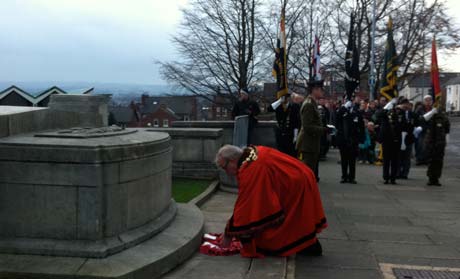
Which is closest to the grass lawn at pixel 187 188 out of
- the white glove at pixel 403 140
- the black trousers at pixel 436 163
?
the white glove at pixel 403 140

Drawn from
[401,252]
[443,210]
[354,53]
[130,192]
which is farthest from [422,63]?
[130,192]

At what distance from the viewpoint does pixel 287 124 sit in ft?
37.1

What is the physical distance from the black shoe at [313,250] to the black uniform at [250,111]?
21.5 feet

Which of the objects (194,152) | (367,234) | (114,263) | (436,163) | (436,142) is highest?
(436,142)

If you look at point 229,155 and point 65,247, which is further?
point 229,155

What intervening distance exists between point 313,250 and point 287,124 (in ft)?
20.0

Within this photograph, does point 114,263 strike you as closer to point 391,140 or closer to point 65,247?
point 65,247

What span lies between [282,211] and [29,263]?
8.02 ft

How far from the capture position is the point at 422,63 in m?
31.2

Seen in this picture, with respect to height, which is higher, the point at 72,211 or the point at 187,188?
the point at 72,211

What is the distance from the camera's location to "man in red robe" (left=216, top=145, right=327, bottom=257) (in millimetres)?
4867

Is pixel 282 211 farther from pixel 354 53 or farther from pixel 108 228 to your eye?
pixel 354 53

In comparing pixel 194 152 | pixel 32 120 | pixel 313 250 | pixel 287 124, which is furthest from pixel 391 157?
pixel 32 120

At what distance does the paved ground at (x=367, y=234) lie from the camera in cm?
488
